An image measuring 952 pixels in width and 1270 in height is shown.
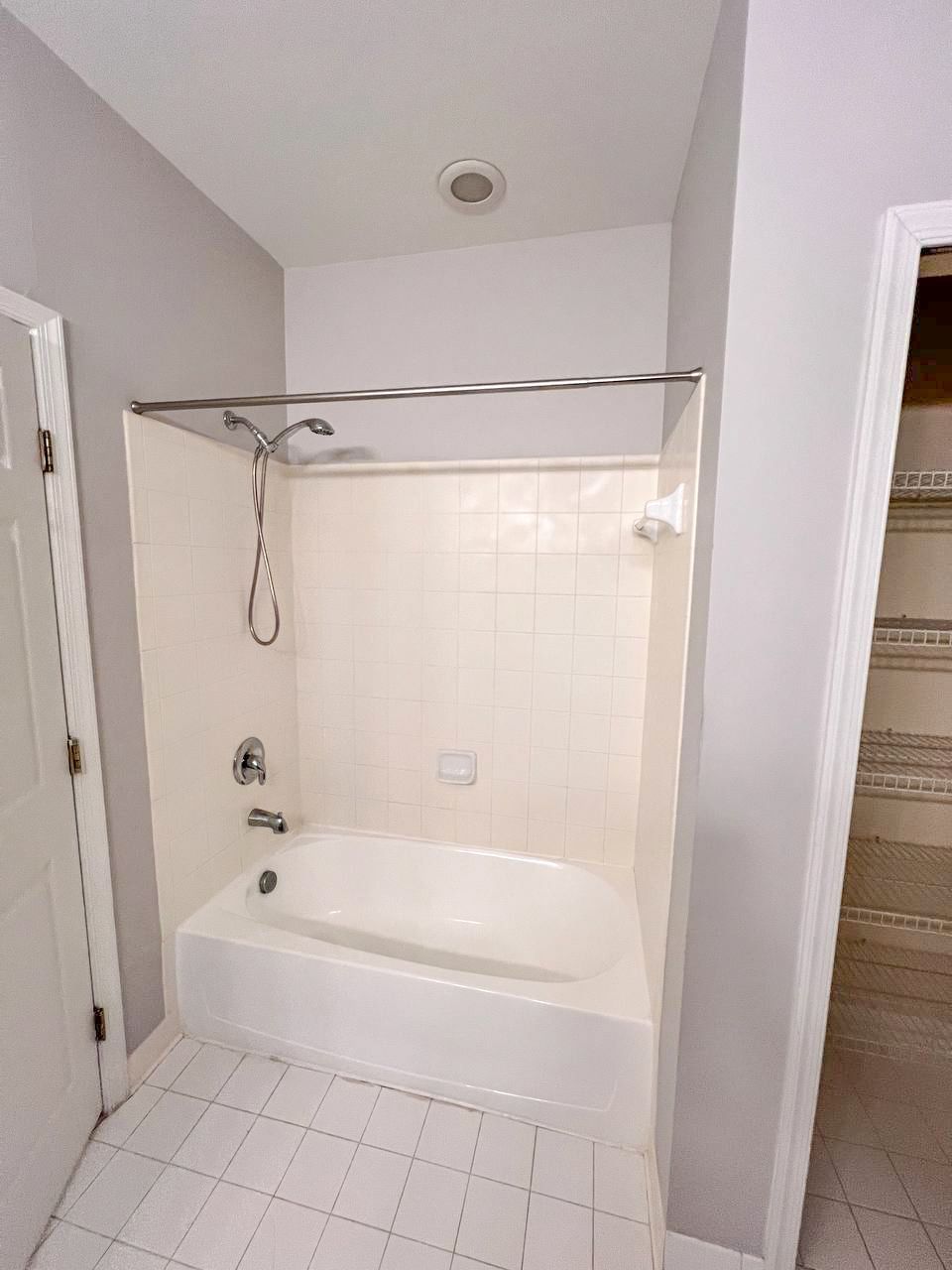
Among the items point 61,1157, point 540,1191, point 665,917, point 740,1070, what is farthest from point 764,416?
point 61,1157

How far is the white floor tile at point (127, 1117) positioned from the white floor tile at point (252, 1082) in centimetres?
18

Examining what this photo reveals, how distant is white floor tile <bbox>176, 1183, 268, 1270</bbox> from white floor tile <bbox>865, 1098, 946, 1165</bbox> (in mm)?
1535

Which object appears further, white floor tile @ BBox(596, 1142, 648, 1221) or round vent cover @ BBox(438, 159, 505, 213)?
round vent cover @ BBox(438, 159, 505, 213)

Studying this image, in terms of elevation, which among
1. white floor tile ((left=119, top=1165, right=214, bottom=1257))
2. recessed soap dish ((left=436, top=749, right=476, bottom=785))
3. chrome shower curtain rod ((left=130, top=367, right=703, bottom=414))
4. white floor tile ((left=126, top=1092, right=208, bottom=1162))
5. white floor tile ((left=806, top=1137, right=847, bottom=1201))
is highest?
chrome shower curtain rod ((left=130, top=367, right=703, bottom=414))

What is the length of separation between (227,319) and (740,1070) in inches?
92.4

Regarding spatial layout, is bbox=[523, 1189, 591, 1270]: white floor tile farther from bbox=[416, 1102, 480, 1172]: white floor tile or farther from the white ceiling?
the white ceiling

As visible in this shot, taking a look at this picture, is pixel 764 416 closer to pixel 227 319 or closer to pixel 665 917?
pixel 665 917

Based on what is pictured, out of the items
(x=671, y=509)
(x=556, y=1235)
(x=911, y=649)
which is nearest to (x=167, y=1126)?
(x=556, y=1235)

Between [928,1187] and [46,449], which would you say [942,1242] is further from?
[46,449]

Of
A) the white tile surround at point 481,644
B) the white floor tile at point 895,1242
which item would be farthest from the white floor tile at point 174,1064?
the white floor tile at point 895,1242

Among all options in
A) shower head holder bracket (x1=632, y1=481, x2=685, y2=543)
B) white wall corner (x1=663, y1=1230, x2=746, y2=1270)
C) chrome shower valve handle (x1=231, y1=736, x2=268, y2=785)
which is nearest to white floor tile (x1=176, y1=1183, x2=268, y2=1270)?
white wall corner (x1=663, y1=1230, x2=746, y2=1270)

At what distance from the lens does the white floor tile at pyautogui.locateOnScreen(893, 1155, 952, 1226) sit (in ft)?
3.83

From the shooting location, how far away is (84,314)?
47.7 inches

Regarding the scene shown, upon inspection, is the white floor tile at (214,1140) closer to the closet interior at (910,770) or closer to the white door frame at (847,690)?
the white door frame at (847,690)
